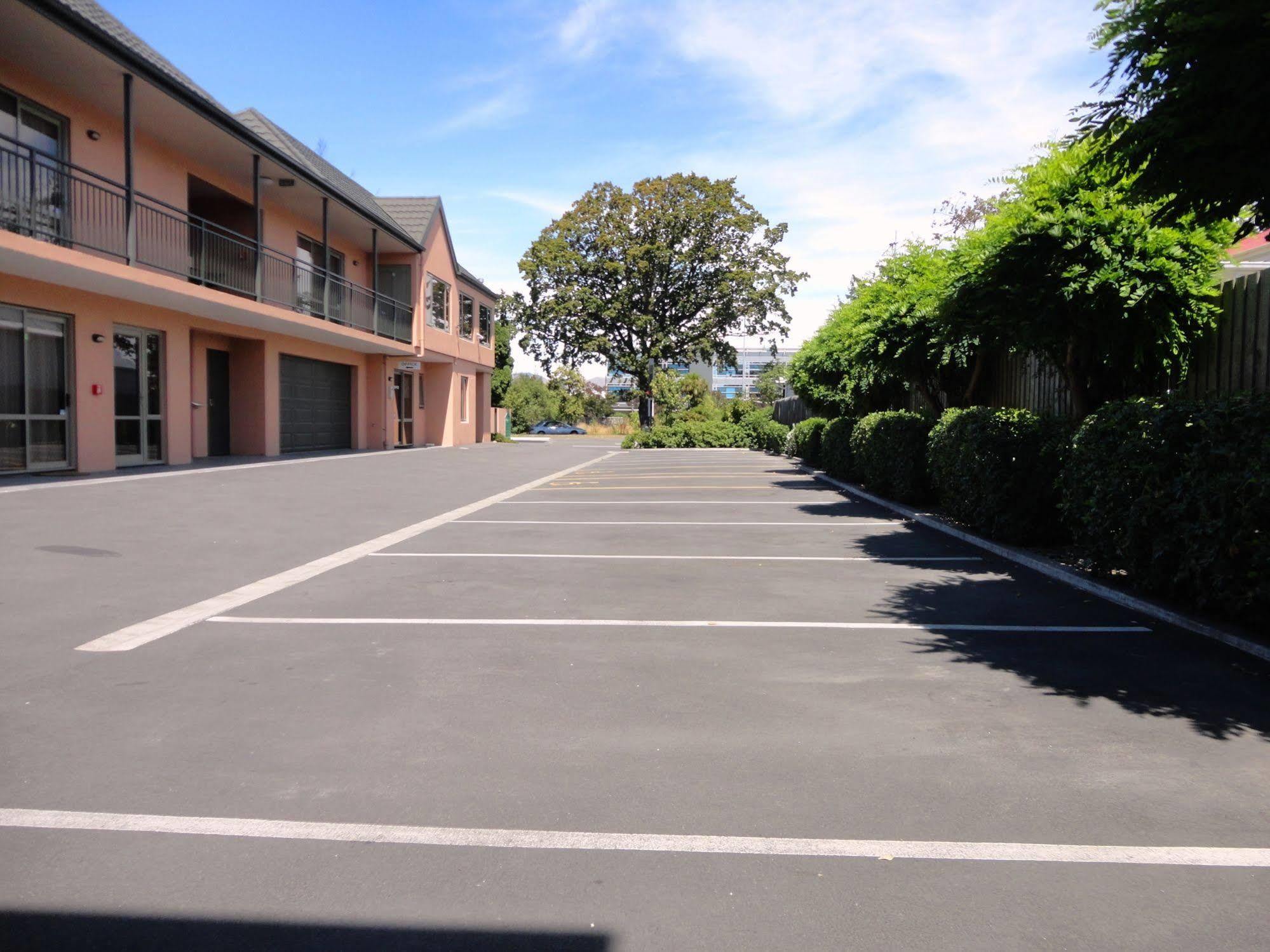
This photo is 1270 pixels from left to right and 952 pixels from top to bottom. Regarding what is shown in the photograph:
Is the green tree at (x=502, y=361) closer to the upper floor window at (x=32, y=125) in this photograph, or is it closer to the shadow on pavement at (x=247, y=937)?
the upper floor window at (x=32, y=125)

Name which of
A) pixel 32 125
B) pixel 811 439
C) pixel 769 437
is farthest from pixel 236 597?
pixel 769 437

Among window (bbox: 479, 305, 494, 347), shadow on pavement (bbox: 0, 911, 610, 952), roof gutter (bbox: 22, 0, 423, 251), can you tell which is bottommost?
shadow on pavement (bbox: 0, 911, 610, 952)

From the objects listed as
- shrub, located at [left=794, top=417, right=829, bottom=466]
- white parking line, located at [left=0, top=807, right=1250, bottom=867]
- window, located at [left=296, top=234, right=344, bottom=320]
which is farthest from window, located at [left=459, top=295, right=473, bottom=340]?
→ white parking line, located at [left=0, top=807, right=1250, bottom=867]

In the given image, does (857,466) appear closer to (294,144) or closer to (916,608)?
(916,608)

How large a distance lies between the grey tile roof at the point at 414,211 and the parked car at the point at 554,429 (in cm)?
3900

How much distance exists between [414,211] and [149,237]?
14.5 metres

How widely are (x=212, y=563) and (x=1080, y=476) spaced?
24.4ft

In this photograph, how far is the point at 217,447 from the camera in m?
21.4

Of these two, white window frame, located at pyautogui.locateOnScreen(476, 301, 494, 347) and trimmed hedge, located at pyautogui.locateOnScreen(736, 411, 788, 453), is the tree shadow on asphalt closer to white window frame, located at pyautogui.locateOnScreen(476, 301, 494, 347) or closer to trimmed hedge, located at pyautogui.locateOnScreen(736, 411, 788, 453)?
trimmed hedge, located at pyautogui.locateOnScreen(736, 411, 788, 453)

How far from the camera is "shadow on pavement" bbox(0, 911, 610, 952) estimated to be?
2.50 m

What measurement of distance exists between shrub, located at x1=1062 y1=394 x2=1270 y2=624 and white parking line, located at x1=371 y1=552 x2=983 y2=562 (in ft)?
5.42

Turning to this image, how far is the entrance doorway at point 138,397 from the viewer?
17.0m

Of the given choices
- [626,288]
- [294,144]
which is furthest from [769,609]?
[626,288]

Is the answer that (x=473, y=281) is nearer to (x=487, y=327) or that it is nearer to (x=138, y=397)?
(x=487, y=327)
